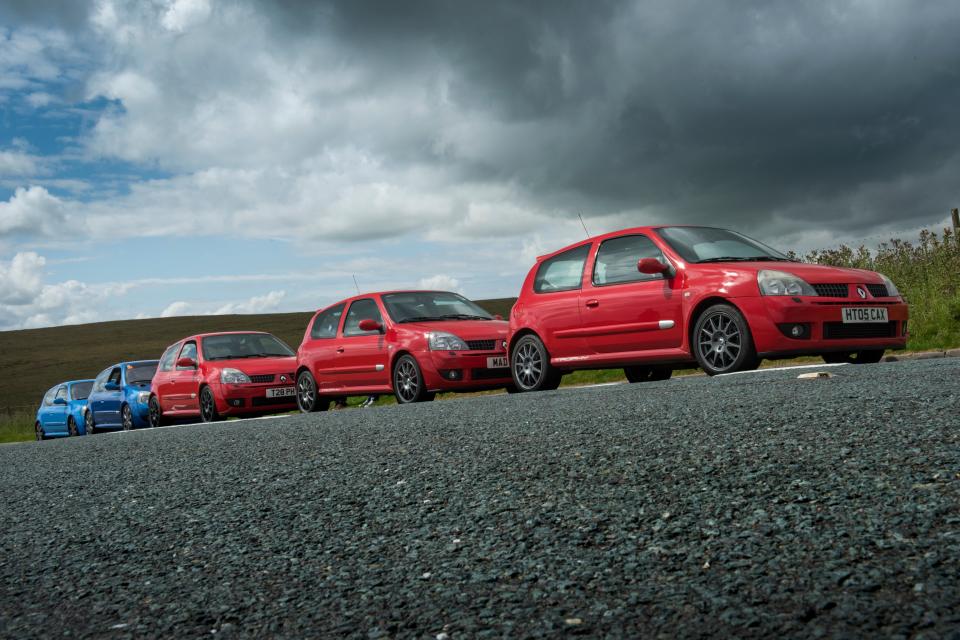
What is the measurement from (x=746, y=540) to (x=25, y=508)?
377cm

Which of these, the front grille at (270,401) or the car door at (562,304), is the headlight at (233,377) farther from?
the car door at (562,304)

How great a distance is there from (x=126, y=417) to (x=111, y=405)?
1.97 ft

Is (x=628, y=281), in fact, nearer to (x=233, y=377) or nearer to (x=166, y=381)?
(x=233, y=377)

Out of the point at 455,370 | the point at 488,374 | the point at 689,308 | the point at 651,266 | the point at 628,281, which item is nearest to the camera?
the point at 689,308

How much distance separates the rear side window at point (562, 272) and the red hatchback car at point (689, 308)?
0.06 ft

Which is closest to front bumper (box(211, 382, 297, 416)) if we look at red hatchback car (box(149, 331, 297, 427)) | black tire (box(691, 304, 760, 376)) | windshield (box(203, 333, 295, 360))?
red hatchback car (box(149, 331, 297, 427))

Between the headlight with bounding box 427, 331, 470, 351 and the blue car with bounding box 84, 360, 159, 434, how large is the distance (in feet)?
27.1

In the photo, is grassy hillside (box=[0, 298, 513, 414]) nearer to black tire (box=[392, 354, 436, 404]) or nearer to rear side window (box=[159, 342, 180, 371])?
rear side window (box=[159, 342, 180, 371])

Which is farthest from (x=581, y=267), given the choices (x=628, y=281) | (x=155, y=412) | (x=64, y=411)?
(x=64, y=411)

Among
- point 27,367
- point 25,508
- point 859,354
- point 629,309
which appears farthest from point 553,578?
point 27,367

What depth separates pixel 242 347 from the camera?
1548 cm

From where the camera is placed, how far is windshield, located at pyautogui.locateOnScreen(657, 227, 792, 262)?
9242 mm

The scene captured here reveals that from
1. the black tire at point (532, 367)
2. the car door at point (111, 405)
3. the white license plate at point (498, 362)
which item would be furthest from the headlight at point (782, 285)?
the car door at point (111, 405)

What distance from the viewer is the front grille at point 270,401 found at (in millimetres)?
14148
